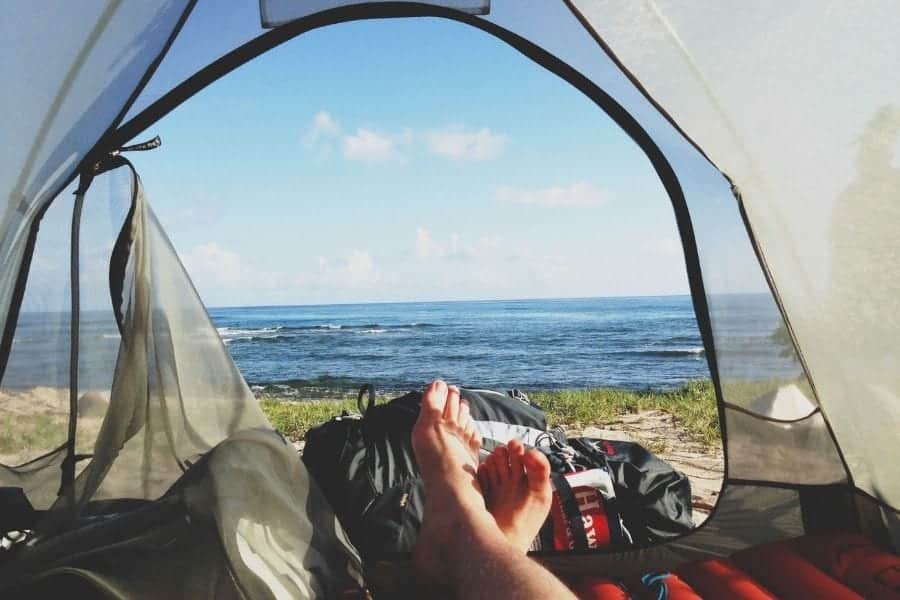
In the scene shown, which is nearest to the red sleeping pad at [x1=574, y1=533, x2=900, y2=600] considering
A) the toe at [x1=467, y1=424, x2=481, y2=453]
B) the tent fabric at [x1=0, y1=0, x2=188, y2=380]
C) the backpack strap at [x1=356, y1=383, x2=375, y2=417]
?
the toe at [x1=467, y1=424, x2=481, y2=453]

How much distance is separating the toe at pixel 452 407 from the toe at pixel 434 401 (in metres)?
0.01

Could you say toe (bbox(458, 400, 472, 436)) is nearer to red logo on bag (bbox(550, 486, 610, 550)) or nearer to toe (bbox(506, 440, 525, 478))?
toe (bbox(506, 440, 525, 478))

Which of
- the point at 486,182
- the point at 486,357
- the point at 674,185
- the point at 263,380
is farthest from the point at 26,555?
the point at 486,182

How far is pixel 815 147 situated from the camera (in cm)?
142

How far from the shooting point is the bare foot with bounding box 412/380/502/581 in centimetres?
133

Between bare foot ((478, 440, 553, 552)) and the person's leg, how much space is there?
2.3 inches

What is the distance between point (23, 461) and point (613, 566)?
163 cm

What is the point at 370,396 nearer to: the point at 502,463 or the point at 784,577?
the point at 502,463

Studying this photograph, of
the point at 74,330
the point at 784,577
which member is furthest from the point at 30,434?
the point at 784,577

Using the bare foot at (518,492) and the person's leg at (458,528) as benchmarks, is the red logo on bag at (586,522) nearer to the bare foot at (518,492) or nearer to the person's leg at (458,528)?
the bare foot at (518,492)

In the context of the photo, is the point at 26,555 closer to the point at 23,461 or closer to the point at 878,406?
the point at 23,461

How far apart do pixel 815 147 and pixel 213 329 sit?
5.33 feet

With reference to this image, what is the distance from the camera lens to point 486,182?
129 ft

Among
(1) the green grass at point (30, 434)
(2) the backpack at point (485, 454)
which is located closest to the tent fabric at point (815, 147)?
(2) the backpack at point (485, 454)
